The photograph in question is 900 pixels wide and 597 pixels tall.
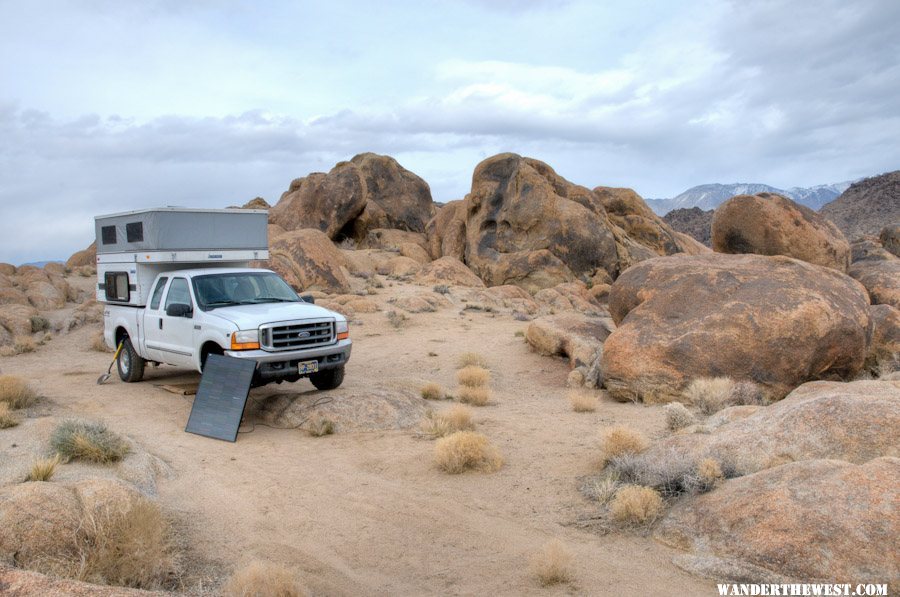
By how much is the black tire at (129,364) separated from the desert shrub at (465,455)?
7.05 meters

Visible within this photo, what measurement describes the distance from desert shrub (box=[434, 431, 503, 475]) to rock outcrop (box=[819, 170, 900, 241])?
241 ft

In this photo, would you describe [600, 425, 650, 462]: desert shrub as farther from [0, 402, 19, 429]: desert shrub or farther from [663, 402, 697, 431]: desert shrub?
[0, 402, 19, 429]: desert shrub

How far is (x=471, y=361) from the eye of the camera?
1470 cm

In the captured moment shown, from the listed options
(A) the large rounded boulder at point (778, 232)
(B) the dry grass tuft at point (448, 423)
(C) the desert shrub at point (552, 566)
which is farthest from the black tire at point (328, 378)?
(A) the large rounded boulder at point (778, 232)

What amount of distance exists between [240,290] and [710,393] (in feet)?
24.4

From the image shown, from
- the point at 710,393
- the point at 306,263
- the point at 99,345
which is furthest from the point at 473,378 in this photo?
the point at 306,263

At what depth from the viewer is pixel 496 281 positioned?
28656mm

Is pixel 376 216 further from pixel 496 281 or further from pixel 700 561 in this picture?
pixel 700 561

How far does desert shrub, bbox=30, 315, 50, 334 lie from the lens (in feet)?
66.5

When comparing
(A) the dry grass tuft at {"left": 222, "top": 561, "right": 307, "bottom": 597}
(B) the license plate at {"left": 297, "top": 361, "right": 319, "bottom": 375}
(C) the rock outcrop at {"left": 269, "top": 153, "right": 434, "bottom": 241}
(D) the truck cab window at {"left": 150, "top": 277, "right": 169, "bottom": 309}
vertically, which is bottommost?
(A) the dry grass tuft at {"left": 222, "top": 561, "right": 307, "bottom": 597}

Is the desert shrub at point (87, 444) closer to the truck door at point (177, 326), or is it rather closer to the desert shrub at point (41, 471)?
the desert shrub at point (41, 471)

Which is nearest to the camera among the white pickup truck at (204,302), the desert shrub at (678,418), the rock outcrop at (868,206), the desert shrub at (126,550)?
the desert shrub at (126,550)

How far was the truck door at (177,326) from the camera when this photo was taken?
35.0 feet

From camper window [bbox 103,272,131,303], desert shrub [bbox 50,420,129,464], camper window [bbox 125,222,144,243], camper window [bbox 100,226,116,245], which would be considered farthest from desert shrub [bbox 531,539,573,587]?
camper window [bbox 100,226,116,245]
